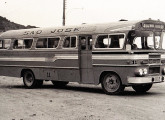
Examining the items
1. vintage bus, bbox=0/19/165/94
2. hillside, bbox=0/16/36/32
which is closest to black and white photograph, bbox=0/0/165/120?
vintage bus, bbox=0/19/165/94

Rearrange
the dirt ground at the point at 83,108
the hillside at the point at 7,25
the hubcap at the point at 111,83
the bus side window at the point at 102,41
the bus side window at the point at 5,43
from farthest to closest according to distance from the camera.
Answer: the hillside at the point at 7,25, the bus side window at the point at 5,43, the bus side window at the point at 102,41, the hubcap at the point at 111,83, the dirt ground at the point at 83,108

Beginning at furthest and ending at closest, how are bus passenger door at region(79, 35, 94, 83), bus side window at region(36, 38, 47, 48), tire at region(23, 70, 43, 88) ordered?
1. tire at region(23, 70, 43, 88)
2. bus side window at region(36, 38, 47, 48)
3. bus passenger door at region(79, 35, 94, 83)

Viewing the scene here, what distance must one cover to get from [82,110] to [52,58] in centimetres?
675

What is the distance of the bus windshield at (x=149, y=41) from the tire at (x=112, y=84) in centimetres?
139

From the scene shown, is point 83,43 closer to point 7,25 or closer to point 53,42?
point 53,42

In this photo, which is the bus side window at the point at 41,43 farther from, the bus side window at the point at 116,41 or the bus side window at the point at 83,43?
the bus side window at the point at 116,41

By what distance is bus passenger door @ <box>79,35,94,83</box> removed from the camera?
15632 millimetres

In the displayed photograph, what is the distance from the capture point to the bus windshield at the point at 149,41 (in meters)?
14.3

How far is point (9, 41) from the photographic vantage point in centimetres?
1967

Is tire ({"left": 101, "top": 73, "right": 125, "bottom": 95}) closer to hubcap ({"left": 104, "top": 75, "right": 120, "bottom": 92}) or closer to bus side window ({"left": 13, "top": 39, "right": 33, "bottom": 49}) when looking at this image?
hubcap ({"left": 104, "top": 75, "right": 120, "bottom": 92})

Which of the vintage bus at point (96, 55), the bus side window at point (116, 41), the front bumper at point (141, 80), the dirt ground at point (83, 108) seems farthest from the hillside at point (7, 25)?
the dirt ground at point (83, 108)

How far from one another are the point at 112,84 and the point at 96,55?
1.29 metres

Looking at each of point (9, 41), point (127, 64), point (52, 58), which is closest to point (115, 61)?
point (127, 64)

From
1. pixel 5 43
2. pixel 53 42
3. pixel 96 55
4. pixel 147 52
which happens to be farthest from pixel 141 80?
pixel 5 43
